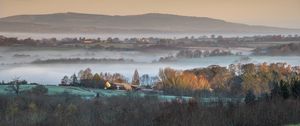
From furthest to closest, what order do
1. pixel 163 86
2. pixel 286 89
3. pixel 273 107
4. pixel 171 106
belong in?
1. pixel 163 86
2. pixel 286 89
3. pixel 171 106
4. pixel 273 107

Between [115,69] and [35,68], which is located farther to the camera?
[115,69]

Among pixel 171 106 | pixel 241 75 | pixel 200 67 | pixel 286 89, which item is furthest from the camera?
pixel 200 67

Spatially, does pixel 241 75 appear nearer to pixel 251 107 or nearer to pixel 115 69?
pixel 115 69

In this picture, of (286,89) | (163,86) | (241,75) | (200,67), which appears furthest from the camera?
(200,67)

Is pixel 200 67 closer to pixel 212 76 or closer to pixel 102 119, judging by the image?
pixel 212 76

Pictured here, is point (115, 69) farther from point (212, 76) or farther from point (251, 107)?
point (251, 107)

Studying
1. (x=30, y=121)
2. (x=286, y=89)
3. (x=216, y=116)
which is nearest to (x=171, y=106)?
(x=216, y=116)

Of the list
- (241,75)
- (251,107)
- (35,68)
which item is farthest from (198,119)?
(241,75)

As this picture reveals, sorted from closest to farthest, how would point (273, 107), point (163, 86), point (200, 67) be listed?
1. point (273, 107)
2. point (163, 86)
3. point (200, 67)

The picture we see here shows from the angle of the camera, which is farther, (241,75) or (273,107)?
(241,75)
